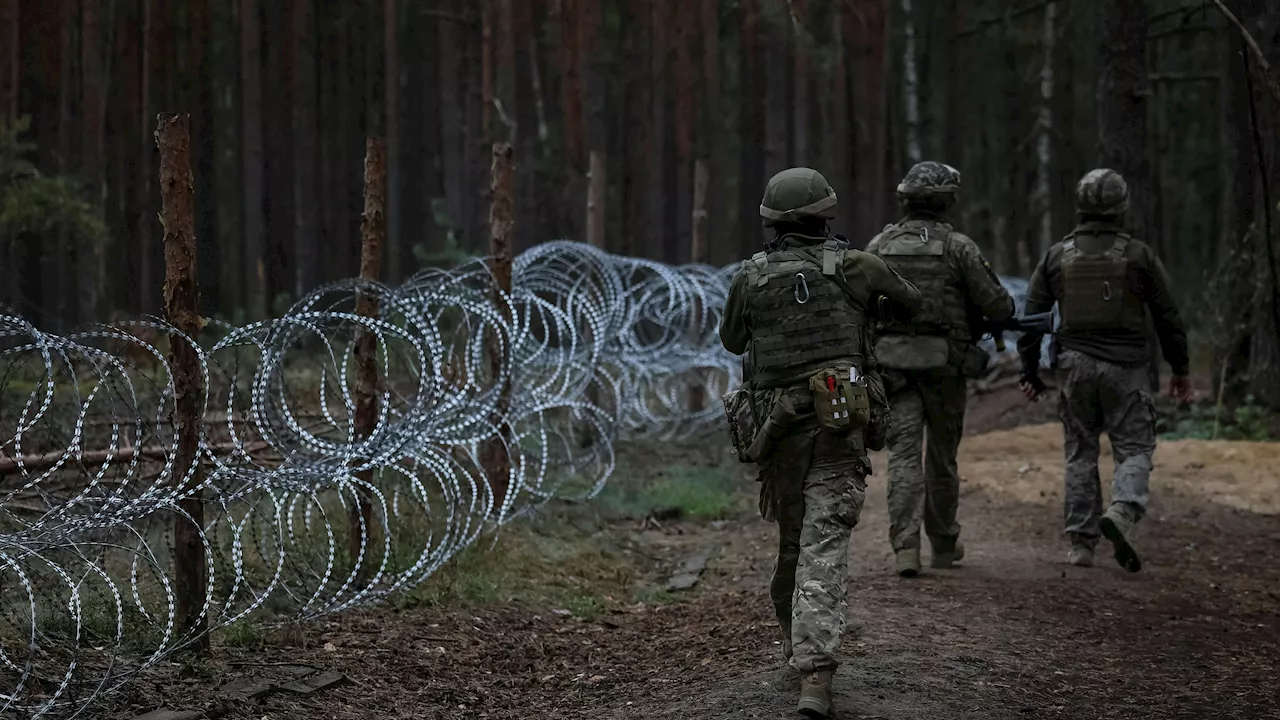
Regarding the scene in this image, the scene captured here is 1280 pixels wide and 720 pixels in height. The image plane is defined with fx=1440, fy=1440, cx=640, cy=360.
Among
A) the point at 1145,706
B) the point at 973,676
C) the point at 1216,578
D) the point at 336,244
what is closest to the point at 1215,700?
the point at 1145,706

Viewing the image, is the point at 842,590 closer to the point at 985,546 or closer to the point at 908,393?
the point at 908,393

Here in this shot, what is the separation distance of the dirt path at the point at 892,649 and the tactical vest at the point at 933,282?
52.5 inches

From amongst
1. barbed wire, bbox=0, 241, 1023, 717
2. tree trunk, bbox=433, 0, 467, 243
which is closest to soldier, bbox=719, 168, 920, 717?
barbed wire, bbox=0, 241, 1023, 717

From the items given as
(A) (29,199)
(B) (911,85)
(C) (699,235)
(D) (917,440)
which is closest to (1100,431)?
(D) (917,440)

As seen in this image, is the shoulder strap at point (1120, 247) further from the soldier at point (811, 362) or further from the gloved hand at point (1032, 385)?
the soldier at point (811, 362)

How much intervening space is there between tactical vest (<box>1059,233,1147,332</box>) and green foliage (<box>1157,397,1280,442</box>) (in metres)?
6.80

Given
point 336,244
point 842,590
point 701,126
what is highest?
point 701,126

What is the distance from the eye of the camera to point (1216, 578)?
27.9 feet

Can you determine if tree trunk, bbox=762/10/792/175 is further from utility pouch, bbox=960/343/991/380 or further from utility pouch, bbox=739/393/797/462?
utility pouch, bbox=739/393/797/462

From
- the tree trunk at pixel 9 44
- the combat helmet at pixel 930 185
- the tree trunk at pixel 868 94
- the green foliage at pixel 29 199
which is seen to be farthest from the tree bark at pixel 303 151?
the combat helmet at pixel 930 185

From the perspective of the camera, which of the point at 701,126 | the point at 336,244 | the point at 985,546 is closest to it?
the point at 985,546

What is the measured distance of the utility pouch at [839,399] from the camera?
5090 mm

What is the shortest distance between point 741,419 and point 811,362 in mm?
369

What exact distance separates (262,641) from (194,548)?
54cm
